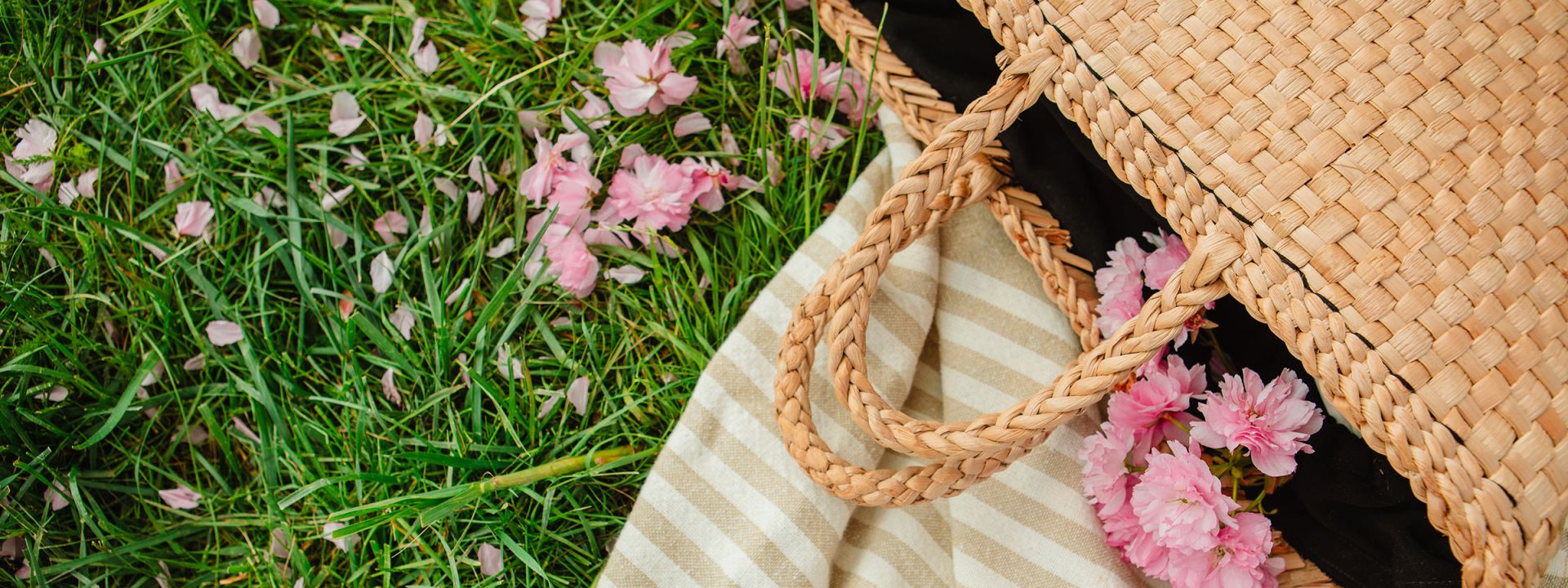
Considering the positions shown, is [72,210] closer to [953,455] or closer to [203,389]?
[203,389]

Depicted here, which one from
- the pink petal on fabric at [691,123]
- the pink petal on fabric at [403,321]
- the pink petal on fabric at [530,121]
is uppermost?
the pink petal on fabric at [691,123]

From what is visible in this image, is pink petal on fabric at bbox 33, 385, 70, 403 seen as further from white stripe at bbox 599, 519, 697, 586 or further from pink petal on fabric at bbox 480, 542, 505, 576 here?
white stripe at bbox 599, 519, 697, 586

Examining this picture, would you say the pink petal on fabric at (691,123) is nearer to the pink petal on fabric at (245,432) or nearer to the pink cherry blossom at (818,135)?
the pink cherry blossom at (818,135)

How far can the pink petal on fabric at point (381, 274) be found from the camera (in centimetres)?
119

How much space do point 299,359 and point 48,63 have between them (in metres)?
0.51

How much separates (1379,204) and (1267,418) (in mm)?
218

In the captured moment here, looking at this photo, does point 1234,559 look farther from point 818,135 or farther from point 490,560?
point 490,560

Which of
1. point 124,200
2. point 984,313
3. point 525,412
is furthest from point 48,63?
point 984,313

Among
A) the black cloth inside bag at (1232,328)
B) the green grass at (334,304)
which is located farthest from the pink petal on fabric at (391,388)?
the black cloth inside bag at (1232,328)

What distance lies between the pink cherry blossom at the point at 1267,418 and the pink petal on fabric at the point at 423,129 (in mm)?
925

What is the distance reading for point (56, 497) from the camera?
1.16 meters

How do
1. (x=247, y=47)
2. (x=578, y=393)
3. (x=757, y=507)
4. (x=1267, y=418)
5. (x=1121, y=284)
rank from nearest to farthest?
(x=1267, y=418) < (x=1121, y=284) < (x=757, y=507) < (x=578, y=393) < (x=247, y=47)

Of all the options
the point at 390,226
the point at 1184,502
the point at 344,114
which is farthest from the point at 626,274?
the point at 1184,502

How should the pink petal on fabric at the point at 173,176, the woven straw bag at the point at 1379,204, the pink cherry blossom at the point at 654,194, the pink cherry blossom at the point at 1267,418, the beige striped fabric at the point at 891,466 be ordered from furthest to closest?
1. the pink petal on fabric at the point at 173,176
2. the pink cherry blossom at the point at 654,194
3. the beige striped fabric at the point at 891,466
4. the pink cherry blossom at the point at 1267,418
5. the woven straw bag at the point at 1379,204
